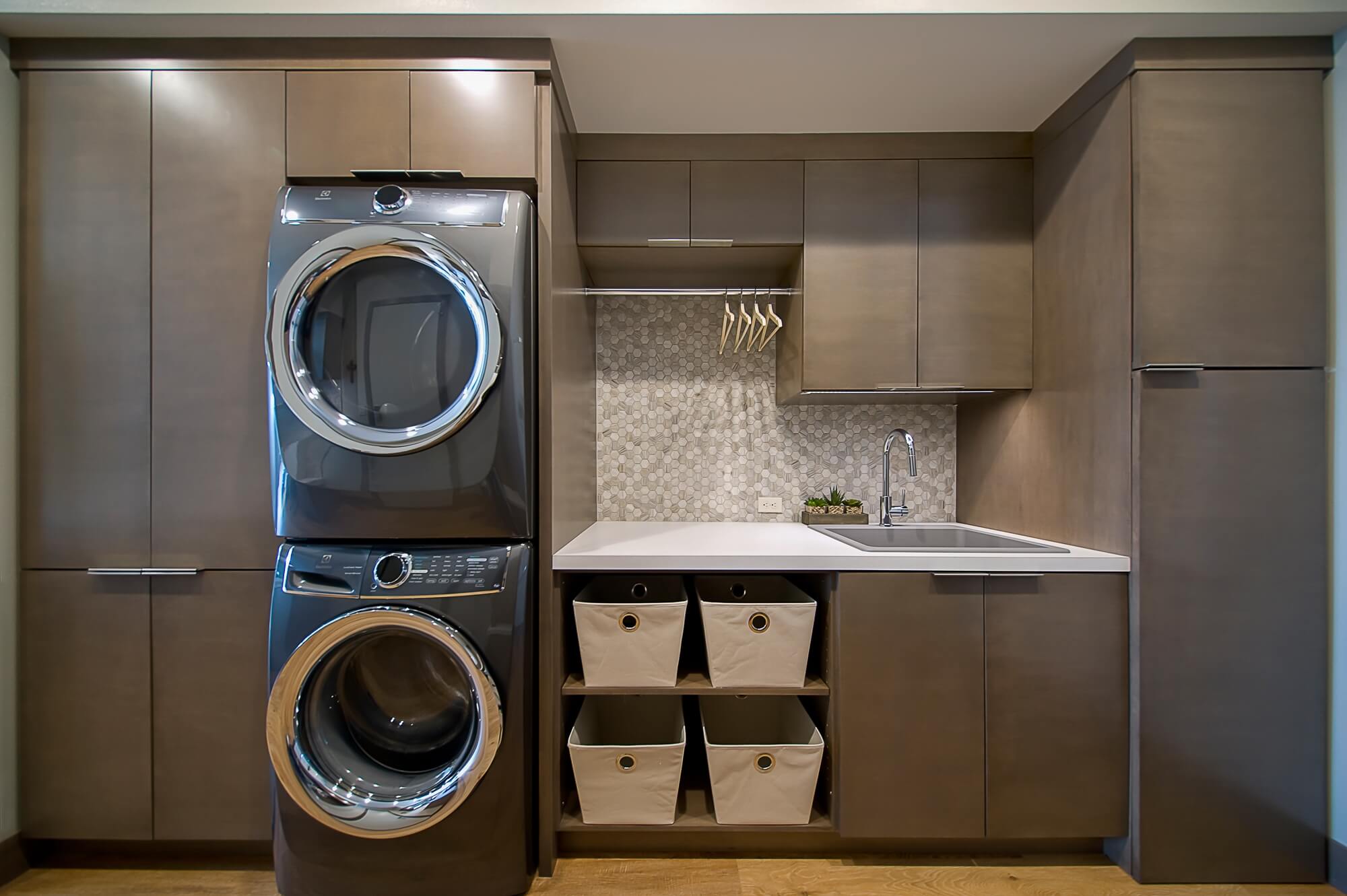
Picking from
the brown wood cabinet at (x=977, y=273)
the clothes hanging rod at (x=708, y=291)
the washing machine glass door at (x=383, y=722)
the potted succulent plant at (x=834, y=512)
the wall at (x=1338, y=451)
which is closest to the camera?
the washing machine glass door at (x=383, y=722)

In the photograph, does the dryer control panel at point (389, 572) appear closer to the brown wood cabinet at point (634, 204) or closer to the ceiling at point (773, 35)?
the brown wood cabinet at point (634, 204)

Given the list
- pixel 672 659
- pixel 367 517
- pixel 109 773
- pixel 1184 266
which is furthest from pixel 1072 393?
pixel 109 773

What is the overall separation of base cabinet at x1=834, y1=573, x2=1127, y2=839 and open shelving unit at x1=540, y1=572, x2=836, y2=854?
66 millimetres

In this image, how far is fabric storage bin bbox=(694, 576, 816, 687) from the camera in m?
1.77

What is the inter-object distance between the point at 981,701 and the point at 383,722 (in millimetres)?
1548

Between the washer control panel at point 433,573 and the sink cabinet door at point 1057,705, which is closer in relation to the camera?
the washer control panel at point 433,573

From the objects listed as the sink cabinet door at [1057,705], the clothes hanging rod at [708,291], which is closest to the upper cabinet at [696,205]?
the clothes hanging rod at [708,291]

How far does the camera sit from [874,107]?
2045 millimetres

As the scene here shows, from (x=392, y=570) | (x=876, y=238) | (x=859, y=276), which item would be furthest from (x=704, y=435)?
(x=392, y=570)

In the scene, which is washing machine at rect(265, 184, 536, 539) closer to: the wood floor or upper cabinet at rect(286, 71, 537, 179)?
upper cabinet at rect(286, 71, 537, 179)

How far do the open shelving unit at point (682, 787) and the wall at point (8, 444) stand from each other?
1.38m

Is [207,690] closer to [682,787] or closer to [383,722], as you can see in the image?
[383,722]

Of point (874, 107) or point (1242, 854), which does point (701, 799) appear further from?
point (874, 107)

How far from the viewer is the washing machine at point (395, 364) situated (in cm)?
160
